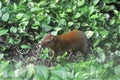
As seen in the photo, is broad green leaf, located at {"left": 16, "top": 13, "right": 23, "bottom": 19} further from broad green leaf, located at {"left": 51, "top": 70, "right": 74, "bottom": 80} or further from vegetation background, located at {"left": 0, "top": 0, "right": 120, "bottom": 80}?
broad green leaf, located at {"left": 51, "top": 70, "right": 74, "bottom": 80}

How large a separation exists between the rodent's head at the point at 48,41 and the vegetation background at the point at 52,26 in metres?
0.31

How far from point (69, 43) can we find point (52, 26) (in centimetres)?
58

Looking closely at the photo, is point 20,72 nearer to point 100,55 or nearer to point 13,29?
point 100,55

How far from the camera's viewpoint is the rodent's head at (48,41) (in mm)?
6437

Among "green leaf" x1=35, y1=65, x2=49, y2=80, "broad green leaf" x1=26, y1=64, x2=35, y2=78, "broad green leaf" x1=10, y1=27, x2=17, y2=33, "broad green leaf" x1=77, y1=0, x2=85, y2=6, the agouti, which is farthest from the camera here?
"broad green leaf" x1=77, y1=0, x2=85, y2=6

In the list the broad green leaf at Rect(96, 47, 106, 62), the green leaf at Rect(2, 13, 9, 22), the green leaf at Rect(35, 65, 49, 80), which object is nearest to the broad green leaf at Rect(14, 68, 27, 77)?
the green leaf at Rect(35, 65, 49, 80)

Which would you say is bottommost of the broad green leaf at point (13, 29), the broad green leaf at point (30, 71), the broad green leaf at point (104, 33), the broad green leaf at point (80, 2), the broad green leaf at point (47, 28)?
the broad green leaf at point (104, 33)

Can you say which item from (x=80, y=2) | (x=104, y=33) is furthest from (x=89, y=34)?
(x=80, y=2)

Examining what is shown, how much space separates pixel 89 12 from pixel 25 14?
Result: 3.43 feet

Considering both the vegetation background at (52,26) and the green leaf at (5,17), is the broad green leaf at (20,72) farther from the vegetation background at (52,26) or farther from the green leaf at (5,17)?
the green leaf at (5,17)

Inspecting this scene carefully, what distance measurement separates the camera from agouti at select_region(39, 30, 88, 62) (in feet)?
22.3

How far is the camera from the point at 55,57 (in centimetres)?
684

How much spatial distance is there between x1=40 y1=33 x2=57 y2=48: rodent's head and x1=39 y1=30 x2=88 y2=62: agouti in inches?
2.0

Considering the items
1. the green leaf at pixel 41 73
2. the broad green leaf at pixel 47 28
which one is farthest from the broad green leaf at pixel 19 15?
the green leaf at pixel 41 73
